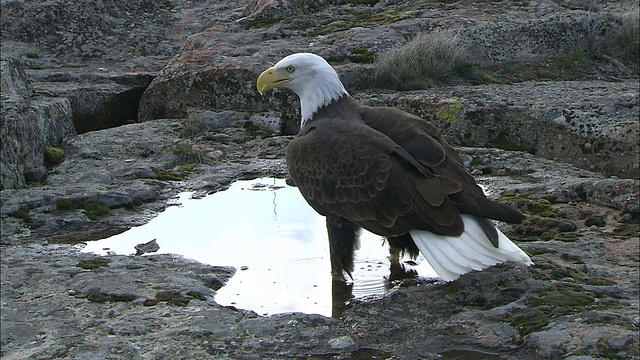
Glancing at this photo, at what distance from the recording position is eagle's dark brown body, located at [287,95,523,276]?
14.4 ft

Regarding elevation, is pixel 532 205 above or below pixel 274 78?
below

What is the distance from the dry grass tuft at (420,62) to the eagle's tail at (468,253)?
12.5ft

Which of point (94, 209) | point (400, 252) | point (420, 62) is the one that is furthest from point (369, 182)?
point (420, 62)

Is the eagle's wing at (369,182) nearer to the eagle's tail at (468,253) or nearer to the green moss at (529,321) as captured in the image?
the eagle's tail at (468,253)

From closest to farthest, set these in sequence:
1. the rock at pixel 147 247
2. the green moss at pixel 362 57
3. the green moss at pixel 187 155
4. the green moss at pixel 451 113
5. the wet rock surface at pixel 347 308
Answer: the wet rock surface at pixel 347 308 < the rock at pixel 147 247 < the green moss at pixel 187 155 < the green moss at pixel 451 113 < the green moss at pixel 362 57

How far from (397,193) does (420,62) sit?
392 cm

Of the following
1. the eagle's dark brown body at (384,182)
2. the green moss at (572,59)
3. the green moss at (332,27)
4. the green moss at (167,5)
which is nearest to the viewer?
the eagle's dark brown body at (384,182)

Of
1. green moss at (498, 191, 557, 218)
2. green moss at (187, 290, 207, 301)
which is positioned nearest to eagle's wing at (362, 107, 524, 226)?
green moss at (498, 191, 557, 218)

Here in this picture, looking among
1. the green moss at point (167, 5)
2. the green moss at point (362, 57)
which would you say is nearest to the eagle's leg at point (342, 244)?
the green moss at point (362, 57)

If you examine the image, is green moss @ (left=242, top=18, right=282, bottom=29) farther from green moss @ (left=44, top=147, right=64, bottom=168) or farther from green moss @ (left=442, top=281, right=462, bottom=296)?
green moss @ (left=442, top=281, right=462, bottom=296)

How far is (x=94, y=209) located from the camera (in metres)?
5.66

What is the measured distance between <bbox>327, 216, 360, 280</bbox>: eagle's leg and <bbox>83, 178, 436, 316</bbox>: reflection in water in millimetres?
89

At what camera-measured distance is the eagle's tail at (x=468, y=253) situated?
4.27 meters

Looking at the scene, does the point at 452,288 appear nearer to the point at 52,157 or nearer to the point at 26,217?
the point at 26,217
